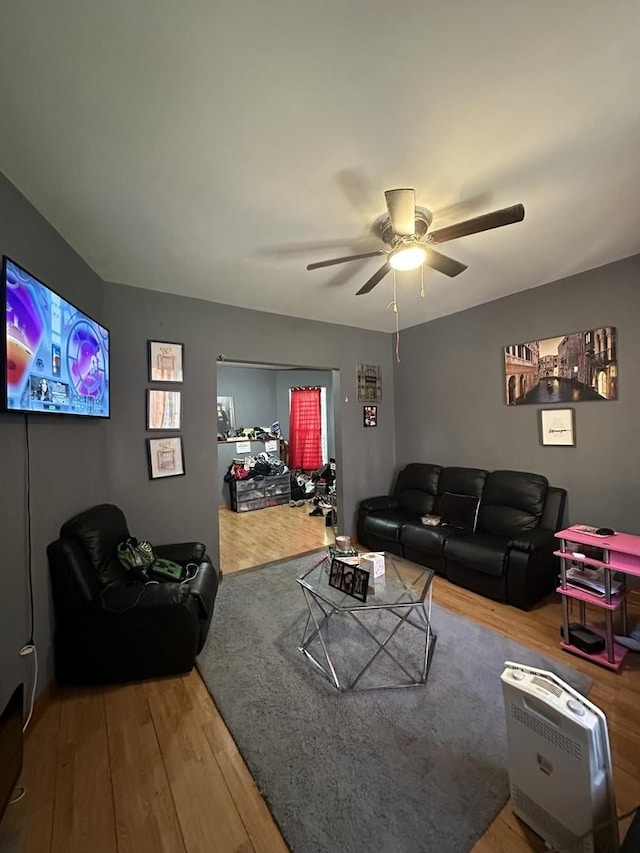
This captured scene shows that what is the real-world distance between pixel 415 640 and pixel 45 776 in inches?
80.2

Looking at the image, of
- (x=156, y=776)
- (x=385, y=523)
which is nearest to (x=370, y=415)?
(x=385, y=523)

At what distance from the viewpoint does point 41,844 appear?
1192 millimetres

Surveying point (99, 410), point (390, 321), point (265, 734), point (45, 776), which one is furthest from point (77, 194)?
point (390, 321)

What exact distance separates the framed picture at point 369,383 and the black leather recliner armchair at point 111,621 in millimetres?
3100

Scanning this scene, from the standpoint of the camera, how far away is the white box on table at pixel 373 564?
7.08 ft

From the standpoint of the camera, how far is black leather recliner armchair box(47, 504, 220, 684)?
1.88 meters

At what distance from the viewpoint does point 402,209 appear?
1.61 meters

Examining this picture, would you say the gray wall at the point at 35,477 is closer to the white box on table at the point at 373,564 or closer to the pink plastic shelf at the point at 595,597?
the white box on table at the point at 373,564

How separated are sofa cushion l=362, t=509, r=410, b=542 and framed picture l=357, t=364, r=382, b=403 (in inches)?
58.4

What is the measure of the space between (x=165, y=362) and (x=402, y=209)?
2371 millimetres

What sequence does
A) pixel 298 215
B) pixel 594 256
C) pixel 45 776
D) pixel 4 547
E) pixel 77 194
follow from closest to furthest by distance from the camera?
pixel 45 776 < pixel 4 547 < pixel 77 194 < pixel 298 215 < pixel 594 256

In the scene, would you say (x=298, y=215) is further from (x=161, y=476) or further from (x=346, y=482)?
(x=346, y=482)

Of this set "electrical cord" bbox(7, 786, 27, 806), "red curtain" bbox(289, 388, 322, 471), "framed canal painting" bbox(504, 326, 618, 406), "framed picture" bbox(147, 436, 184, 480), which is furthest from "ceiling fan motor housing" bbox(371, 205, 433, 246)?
"red curtain" bbox(289, 388, 322, 471)

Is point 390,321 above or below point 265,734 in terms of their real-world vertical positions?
above
